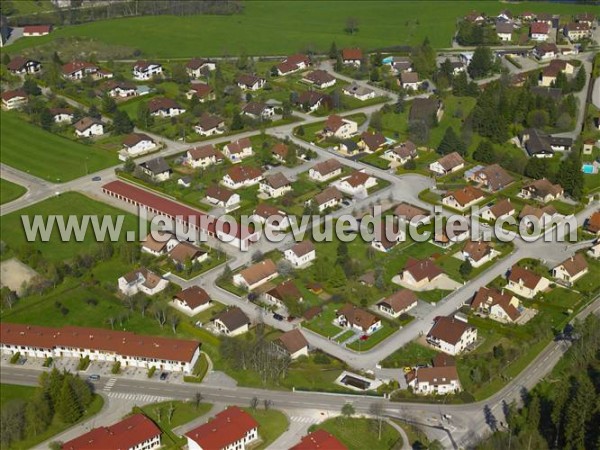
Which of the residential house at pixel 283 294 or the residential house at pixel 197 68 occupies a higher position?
the residential house at pixel 197 68

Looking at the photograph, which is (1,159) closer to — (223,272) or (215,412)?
(223,272)

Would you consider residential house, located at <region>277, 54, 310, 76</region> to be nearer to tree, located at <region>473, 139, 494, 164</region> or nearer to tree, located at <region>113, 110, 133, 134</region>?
tree, located at <region>113, 110, 133, 134</region>

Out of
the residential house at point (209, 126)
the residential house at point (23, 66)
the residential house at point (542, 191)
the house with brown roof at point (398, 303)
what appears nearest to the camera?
the house with brown roof at point (398, 303)

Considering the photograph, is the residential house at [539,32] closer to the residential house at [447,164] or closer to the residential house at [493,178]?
the residential house at [447,164]

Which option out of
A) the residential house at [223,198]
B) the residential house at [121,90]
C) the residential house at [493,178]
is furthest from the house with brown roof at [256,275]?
the residential house at [121,90]

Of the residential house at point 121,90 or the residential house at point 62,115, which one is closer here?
the residential house at point 62,115

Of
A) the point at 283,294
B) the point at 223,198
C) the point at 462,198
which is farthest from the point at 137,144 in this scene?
the point at 462,198

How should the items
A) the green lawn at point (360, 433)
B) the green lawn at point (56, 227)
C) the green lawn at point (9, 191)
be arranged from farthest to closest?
the green lawn at point (9, 191)
the green lawn at point (56, 227)
the green lawn at point (360, 433)
